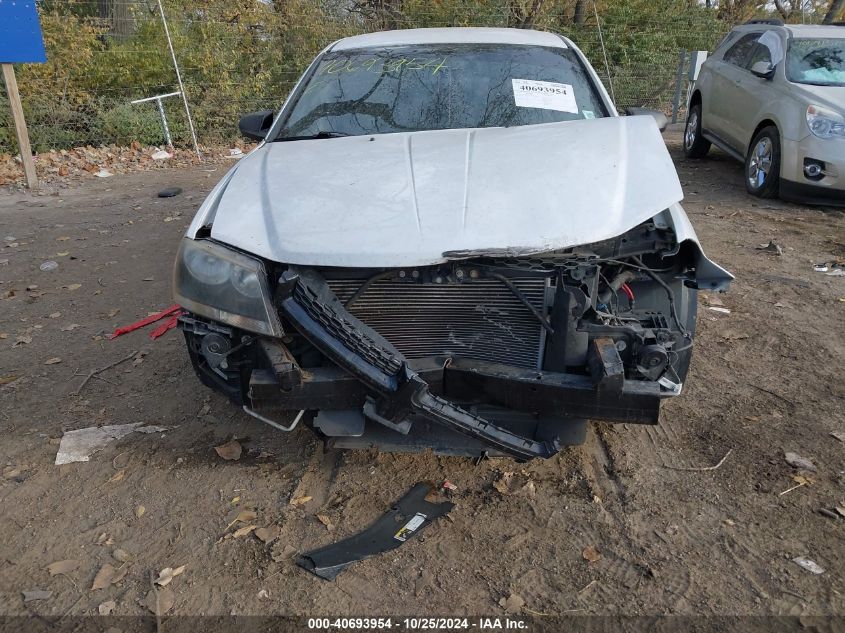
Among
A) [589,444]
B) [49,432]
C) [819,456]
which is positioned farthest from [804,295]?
[49,432]

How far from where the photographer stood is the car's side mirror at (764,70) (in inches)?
312

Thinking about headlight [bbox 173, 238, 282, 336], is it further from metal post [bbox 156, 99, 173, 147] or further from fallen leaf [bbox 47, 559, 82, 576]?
metal post [bbox 156, 99, 173, 147]

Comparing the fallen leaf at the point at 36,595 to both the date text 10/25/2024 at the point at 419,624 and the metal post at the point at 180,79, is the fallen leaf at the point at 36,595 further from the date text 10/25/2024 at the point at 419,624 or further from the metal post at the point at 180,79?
the metal post at the point at 180,79

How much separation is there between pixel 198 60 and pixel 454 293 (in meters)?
10.8

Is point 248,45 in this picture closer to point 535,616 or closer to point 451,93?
point 451,93

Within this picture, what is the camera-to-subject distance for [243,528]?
295cm

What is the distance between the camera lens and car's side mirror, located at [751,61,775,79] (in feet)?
26.0

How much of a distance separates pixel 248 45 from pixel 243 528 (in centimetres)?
1127

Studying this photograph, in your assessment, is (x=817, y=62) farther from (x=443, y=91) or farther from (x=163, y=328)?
(x=163, y=328)

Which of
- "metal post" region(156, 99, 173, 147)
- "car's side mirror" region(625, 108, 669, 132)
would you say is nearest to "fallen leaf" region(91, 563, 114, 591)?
"car's side mirror" region(625, 108, 669, 132)

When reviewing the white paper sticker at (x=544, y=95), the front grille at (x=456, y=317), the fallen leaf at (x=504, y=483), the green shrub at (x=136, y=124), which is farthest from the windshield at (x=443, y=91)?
the green shrub at (x=136, y=124)

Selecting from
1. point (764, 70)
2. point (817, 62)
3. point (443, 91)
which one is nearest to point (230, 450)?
point (443, 91)

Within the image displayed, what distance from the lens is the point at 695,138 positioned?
1009cm

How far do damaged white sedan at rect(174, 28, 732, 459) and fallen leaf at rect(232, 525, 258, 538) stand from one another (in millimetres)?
433
